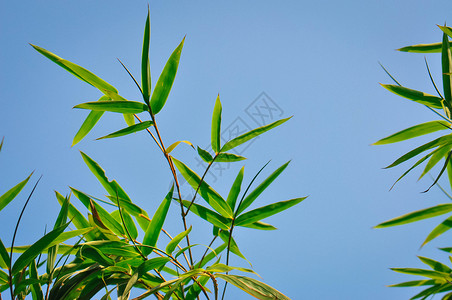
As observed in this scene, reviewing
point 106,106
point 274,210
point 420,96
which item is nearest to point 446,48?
point 420,96

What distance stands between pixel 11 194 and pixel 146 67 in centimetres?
52

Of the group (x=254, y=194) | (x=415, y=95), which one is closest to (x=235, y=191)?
(x=254, y=194)

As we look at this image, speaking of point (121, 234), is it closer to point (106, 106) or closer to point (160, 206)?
point (160, 206)

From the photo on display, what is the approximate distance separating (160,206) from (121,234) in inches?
7.4

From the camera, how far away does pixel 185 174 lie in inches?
45.1

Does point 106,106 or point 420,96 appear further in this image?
point 420,96

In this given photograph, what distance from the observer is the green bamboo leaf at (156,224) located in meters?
1.04

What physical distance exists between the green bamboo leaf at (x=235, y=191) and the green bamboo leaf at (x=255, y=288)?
242 mm

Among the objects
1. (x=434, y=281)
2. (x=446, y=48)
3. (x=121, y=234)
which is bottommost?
(x=434, y=281)

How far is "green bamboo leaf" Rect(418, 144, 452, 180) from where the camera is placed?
3.88 feet

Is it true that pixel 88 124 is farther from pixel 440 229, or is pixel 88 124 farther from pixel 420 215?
pixel 440 229

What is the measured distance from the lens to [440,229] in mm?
1296

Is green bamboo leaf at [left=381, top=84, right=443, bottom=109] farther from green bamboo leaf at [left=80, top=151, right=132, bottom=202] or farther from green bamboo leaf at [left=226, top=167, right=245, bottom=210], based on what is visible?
green bamboo leaf at [left=80, top=151, right=132, bottom=202]

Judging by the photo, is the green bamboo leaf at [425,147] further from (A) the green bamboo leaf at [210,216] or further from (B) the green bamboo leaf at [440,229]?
(A) the green bamboo leaf at [210,216]
